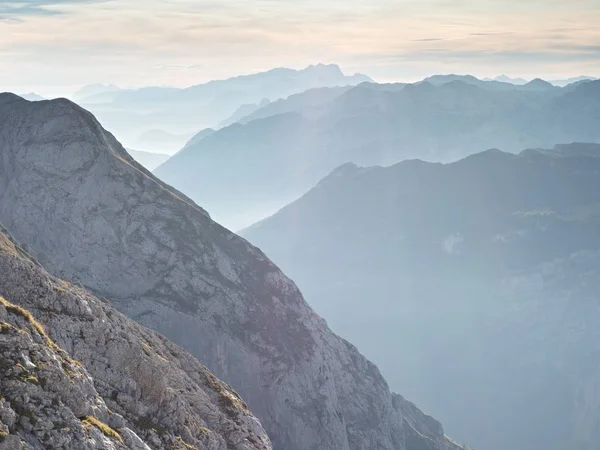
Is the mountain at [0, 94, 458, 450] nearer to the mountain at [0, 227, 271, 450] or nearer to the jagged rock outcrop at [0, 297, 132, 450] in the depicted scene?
the mountain at [0, 227, 271, 450]

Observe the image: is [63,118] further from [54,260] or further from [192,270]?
[192,270]

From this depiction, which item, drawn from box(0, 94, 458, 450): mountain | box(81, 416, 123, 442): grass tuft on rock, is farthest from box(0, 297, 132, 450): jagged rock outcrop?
box(0, 94, 458, 450): mountain

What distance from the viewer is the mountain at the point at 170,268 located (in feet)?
377

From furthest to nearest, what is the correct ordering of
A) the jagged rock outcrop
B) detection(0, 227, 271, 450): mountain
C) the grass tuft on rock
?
the grass tuft on rock
detection(0, 227, 271, 450): mountain
the jagged rock outcrop

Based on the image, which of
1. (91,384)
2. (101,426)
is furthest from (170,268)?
(101,426)

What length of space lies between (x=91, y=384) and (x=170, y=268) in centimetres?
7298

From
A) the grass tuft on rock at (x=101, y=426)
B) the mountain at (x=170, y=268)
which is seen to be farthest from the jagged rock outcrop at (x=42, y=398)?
the mountain at (x=170, y=268)

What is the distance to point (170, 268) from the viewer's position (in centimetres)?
12062

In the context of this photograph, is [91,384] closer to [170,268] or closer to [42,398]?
[42,398]

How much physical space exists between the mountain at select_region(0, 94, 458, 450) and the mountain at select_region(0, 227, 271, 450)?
121 ft

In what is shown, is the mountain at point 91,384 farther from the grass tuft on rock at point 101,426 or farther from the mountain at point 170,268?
the mountain at point 170,268

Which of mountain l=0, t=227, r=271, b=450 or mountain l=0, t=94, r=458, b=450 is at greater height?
mountain l=0, t=94, r=458, b=450

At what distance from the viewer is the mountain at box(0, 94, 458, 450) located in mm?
114938

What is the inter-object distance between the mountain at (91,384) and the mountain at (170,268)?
36.8 metres
